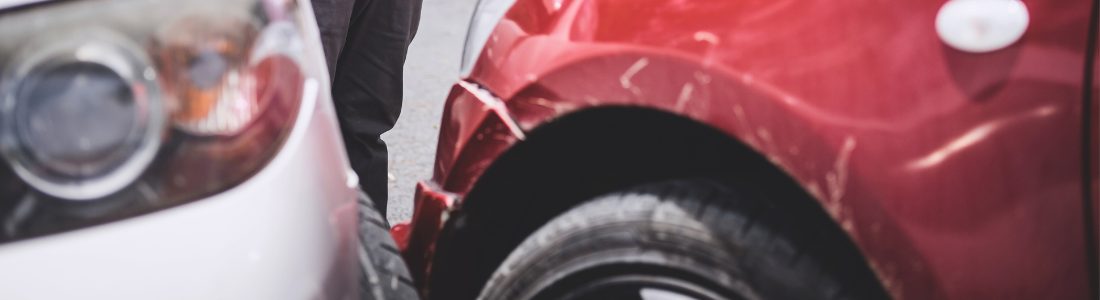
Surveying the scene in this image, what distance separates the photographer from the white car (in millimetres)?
1298

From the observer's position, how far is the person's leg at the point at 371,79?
3.57 m

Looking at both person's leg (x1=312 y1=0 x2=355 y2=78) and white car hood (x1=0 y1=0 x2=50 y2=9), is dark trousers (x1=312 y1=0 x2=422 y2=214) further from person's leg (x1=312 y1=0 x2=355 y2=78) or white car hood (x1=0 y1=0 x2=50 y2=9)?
white car hood (x1=0 y1=0 x2=50 y2=9)

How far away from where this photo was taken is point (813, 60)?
63.5 inches

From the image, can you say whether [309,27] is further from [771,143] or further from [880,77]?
[880,77]

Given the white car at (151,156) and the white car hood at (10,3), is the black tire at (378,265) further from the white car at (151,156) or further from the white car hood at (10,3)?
the white car hood at (10,3)

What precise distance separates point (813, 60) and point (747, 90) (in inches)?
3.7

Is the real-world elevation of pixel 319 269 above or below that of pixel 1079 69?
below

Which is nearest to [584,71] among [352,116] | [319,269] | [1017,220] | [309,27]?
[309,27]

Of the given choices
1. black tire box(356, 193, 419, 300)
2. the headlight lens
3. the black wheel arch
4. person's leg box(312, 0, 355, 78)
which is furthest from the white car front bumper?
person's leg box(312, 0, 355, 78)

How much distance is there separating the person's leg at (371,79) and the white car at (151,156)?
6.80 ft

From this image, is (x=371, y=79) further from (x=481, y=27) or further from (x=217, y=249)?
(x=217, y=249)

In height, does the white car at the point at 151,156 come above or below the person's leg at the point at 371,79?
above

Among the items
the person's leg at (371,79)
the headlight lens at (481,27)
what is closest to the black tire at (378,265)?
the headlight lens at (481,27)

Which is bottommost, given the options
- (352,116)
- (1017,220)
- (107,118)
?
(352,116)
